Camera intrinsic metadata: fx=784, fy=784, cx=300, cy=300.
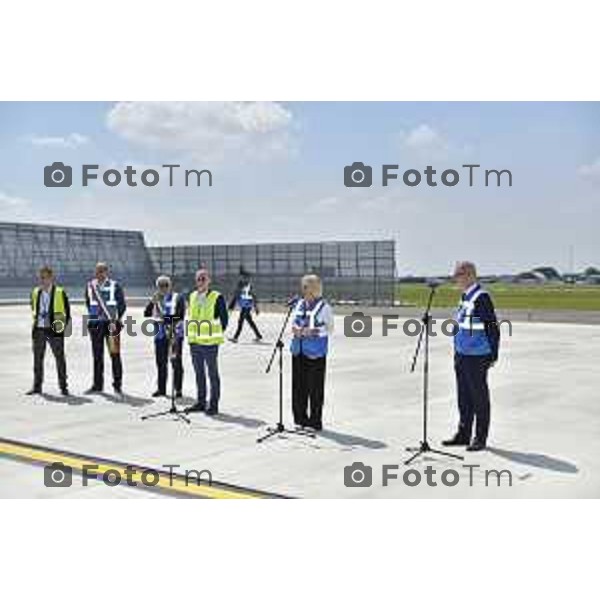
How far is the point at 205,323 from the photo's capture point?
30.9 ft

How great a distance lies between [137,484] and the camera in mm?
6473

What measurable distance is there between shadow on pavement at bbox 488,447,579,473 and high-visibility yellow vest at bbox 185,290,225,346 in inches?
137

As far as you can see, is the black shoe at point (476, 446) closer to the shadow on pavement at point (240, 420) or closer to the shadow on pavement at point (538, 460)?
the shadow on pavement at point (538, 460)

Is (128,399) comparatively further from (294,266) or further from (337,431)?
(294,266)

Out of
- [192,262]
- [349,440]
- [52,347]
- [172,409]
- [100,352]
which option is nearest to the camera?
[349,440]

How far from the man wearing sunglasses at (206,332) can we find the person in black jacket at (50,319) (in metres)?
2.37

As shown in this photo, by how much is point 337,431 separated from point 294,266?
3539 centimetres

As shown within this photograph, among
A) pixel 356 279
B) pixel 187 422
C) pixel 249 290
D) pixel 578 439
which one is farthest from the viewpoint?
pixel 356 279

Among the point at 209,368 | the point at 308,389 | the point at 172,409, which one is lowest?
the point at 172,409

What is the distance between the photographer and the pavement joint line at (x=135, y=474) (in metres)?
6.24

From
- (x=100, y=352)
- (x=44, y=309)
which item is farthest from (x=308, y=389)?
(x=44, y=309)

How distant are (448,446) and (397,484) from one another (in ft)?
4.95
